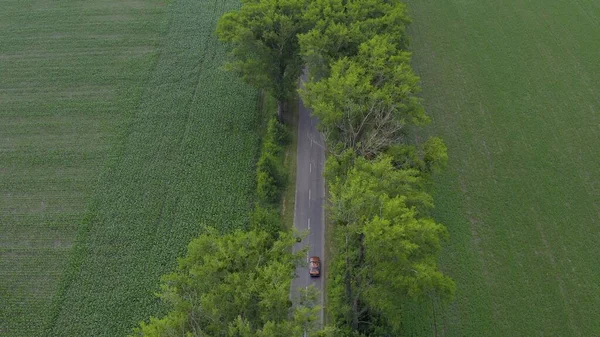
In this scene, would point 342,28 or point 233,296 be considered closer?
point 233,296

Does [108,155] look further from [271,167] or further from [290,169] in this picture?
[290,169]

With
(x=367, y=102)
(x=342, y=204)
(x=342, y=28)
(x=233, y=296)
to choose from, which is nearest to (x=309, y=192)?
(x=367, y=102)

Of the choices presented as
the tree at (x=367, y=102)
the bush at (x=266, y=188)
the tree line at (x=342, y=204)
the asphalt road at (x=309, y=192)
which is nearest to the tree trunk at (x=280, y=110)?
the tree line at (x=342, y=204)

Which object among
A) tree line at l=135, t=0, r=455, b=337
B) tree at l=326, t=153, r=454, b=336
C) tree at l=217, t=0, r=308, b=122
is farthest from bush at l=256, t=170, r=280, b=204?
tree at l=217, t=0, r=308, b=122

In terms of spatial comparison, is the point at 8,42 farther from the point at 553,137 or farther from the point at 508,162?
the point at 553,137

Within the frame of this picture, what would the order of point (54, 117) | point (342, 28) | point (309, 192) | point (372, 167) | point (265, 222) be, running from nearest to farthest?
1. point (372, 167)
2. point (265, 222)
3. point (342, 28)
4. point (309, 192)
5. point (54, 117)
